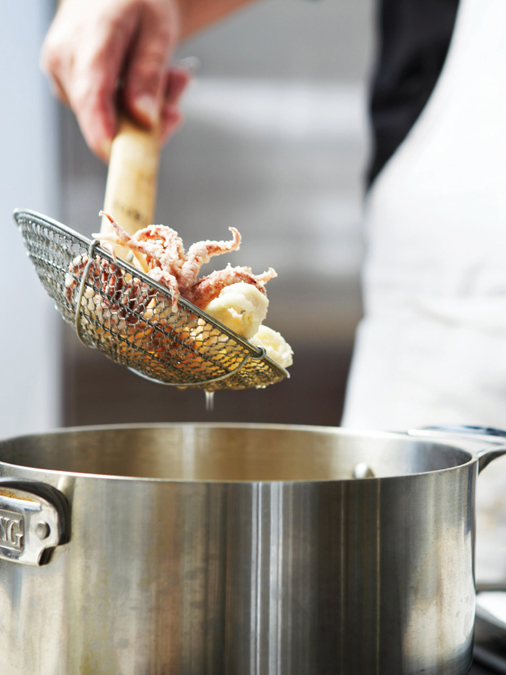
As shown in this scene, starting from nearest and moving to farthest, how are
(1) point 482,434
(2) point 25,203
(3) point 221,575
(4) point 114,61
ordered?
(3) point 221,575, (1) point 482,434, (4) point 114,61, (2) point 25,203

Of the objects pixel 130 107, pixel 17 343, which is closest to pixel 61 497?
pixel 130 107

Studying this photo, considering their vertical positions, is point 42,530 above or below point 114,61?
below

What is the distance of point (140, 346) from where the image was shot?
39 centimetres

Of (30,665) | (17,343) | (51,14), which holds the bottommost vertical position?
(30,665)

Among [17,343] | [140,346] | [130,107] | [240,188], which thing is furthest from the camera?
[240,188]

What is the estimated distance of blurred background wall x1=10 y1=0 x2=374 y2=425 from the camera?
47.0 inches

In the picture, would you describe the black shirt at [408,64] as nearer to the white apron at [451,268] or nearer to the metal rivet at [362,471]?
the white apron at [451,268]

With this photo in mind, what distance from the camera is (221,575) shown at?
292 mm

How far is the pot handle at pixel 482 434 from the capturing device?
1.31 feet

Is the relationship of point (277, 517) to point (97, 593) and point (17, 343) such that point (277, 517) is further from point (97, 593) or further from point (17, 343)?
point (17, 343)

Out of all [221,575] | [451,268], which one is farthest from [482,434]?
[451,268]

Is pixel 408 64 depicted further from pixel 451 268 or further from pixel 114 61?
pixel 114 61

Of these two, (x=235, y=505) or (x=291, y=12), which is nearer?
(x=235, y=505)

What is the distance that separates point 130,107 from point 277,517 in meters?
0.36
